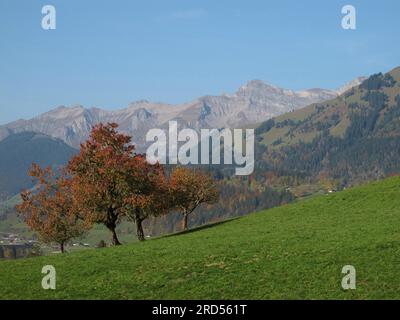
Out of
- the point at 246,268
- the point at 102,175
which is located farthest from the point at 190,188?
the point at 246,268

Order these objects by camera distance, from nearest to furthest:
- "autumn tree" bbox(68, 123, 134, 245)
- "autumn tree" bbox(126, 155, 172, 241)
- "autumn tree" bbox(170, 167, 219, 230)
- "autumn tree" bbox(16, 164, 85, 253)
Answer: "autumn tree" bbox(68, 123, 134, 245)
"autumn tree" bbox(126, 155, 172, 241)
"autumn tree" bbox(16, 164, 85, 253)
"autumn tree" bbox(170, 167, 219, 230)

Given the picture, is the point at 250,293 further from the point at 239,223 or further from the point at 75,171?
the point at 75,171

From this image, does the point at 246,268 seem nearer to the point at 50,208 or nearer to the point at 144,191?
the point at 144,191

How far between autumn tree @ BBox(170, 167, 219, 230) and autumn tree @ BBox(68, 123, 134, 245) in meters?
20.8

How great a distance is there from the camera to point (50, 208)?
86.9 m

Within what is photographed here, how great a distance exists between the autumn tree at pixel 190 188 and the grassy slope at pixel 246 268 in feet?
134

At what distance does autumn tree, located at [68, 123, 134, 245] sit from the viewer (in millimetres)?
75688

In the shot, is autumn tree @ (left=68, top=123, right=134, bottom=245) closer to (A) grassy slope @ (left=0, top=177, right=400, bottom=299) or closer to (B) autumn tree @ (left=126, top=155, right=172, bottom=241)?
(B) autumn tree @ (left=126, top=155, right=172, bottom=241)

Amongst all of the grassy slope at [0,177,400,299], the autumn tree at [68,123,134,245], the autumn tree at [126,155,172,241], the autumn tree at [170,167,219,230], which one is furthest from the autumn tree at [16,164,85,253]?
the grassy slope at [0,177,400,299]

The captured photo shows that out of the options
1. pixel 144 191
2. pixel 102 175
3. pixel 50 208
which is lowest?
pixel 50 208

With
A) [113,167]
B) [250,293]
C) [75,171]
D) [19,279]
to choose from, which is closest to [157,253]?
[19,279]

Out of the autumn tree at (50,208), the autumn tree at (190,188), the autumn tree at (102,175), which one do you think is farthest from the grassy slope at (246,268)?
the autumn tree at (190,188)

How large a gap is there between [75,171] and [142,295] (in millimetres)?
46417

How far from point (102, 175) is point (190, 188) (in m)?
28.6
